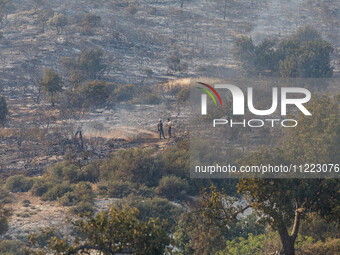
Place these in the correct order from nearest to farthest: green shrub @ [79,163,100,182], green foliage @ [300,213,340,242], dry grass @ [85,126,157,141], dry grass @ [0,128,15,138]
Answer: green foliage @ [300,213,340,242]
green shrub @ [79,163,100,182]
dry grass @ [0,128,15,138]
dry grass @ [85,126,157,141]

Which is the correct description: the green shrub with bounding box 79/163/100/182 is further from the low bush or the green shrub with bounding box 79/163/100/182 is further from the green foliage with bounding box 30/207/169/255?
the green foliage with bounding box 30/207/169/255

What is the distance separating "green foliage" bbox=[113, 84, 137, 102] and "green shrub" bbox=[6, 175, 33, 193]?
13491 mm

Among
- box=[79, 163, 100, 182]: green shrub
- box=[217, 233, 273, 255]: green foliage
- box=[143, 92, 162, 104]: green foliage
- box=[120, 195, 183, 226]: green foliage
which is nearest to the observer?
box=[217, 233, 273, 255]: green foliage

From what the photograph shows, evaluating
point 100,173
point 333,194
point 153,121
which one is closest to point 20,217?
point 100,173

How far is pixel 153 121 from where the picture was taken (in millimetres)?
27312

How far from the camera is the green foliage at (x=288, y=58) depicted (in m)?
34.5

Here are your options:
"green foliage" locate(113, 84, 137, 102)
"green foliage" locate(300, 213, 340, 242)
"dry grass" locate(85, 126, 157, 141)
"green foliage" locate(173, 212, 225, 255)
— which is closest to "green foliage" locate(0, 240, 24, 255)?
"green foliage" locate(173, 212, 225, 255)

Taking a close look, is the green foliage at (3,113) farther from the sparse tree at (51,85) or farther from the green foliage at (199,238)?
the green foliage at (199,238)

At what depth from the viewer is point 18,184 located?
17672 millimetres

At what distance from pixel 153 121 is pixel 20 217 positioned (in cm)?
1380

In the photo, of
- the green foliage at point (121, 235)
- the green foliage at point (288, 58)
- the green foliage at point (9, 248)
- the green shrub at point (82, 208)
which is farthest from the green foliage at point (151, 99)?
the green foliage at point (121, 235)

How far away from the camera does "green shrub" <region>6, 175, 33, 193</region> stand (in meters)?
17.5

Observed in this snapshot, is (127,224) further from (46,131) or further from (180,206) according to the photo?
(46,131)

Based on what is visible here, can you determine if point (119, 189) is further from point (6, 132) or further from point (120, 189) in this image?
point (6, 132)
